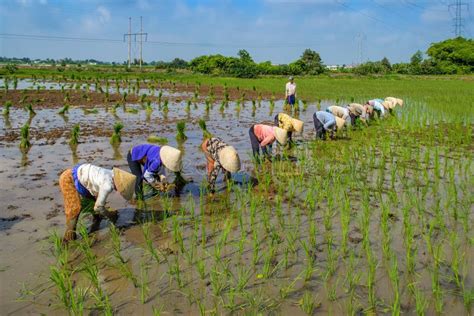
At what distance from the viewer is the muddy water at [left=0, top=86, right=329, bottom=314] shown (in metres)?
3.41

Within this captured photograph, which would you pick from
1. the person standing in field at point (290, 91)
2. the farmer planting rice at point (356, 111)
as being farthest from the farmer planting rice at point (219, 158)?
the person standing in field at point (290, 91)

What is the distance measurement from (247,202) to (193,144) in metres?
3.63

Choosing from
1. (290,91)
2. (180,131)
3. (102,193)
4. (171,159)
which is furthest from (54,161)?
(290,91)

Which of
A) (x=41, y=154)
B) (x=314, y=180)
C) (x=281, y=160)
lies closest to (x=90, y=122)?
(x=41, y=154)

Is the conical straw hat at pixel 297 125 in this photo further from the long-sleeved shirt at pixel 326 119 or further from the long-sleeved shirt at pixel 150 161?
the long-sleeved shirt at pixel 150 161

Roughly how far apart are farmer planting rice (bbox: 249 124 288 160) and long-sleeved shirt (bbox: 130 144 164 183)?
1.85 meters

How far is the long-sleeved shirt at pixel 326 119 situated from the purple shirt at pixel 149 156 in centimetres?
438

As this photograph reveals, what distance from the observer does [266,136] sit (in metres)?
5.90

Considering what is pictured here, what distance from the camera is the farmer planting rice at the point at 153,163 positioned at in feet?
13.7

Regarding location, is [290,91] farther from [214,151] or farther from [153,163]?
[153,163]

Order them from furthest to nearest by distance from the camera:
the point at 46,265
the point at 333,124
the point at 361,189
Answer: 1. the point at 333,124
2. the point at 361,189
3. the point at 46,265

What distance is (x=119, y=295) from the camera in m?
2.89

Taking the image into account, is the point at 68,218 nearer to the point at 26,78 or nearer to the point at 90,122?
the point at 90,122

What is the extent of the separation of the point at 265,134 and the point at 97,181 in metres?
2.84
